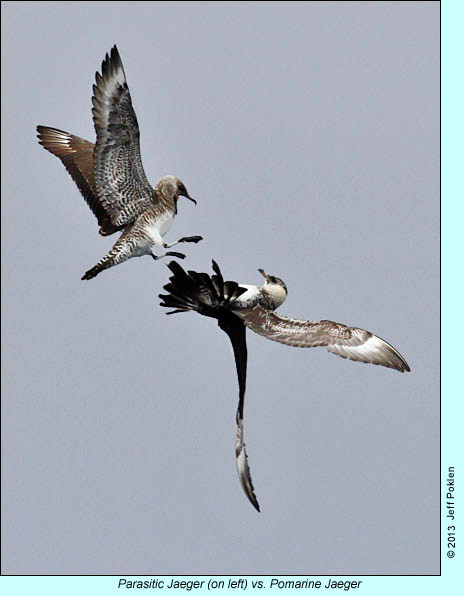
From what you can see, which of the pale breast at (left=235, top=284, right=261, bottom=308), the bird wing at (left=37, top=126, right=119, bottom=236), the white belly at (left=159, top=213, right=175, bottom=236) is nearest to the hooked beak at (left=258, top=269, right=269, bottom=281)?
the pale breast at (left=235, top=284, right=261, bottom=308)

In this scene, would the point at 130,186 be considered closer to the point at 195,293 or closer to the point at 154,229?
the point at 154,229

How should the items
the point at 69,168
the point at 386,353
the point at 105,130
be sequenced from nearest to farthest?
the point at 386,353, the point at 105,130, the point at 69,168

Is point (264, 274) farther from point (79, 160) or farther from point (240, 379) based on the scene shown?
point (79, 160)

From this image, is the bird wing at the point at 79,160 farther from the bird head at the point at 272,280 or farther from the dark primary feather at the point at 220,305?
the bird head at the point at 272,280

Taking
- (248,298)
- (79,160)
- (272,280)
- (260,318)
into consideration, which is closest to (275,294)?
(272,280)

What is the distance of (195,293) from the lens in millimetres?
15570

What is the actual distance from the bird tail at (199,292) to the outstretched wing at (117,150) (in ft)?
5.66

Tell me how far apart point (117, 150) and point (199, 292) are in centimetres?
225

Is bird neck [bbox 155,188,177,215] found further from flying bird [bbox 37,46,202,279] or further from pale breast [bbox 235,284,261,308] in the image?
pale breast [bbox 235,284,261,308]

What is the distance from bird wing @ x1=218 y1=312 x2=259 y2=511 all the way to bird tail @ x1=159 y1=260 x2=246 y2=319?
283 millimetres

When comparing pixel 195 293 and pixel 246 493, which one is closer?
pixel 195 293

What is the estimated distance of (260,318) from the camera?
51.0 ft
